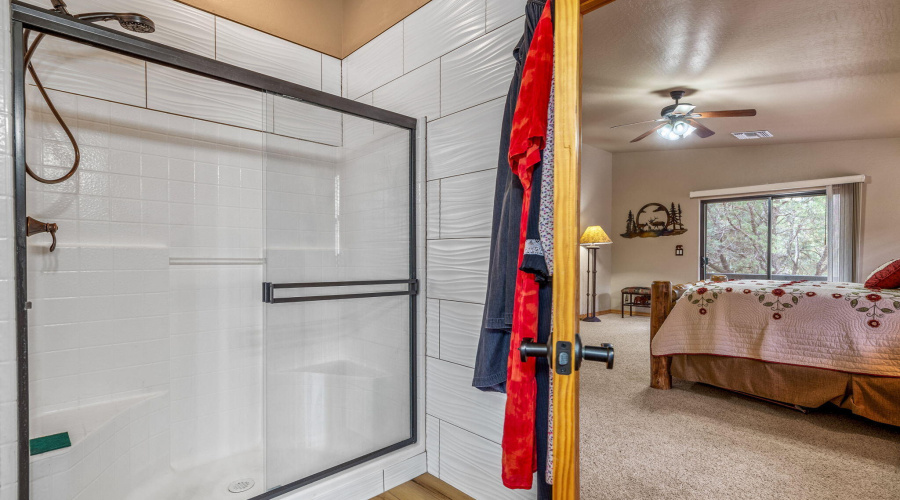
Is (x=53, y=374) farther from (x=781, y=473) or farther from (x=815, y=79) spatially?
(x=815, y=79)

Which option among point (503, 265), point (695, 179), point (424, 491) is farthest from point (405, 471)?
point (695, 179)

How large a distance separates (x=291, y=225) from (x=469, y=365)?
0.86 metres

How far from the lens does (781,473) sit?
179 cm

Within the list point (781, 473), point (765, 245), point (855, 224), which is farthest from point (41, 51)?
point (855, 224)

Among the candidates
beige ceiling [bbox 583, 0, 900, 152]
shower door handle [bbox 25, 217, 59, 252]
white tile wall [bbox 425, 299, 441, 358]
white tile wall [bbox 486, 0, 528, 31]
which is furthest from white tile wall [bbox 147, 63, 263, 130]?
beige ceiling [bbox 583, 0, 900, 152]

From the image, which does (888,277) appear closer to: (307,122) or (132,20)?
(307,122)

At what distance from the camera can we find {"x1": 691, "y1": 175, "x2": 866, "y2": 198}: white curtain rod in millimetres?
4172

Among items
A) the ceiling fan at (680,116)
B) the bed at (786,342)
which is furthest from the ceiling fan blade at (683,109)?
the bed at (786,342)

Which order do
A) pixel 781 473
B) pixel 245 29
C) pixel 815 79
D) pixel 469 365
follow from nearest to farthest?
pixel 469 365
pixel 781 473
pixel 245 29
pixel 815 79

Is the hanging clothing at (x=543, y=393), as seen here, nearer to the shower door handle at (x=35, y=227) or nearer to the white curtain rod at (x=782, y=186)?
the shower door handle at (x=35, y=227)

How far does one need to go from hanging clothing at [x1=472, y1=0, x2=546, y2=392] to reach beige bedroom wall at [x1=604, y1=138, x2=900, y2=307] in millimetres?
3244

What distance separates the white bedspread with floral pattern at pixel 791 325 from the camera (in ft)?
6.98

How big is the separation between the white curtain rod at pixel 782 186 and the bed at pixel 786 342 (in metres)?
2.31

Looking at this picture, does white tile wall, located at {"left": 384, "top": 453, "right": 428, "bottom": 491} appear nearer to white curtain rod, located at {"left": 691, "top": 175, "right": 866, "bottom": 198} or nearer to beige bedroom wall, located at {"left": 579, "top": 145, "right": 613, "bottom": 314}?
beige bedroom wall, located at {"left": 579, "top": 145, "right": 613, "bottom": 314}
